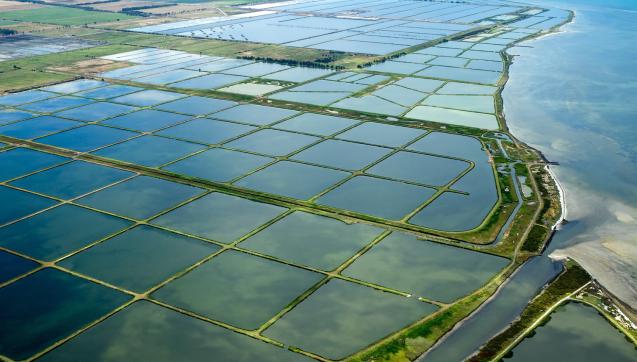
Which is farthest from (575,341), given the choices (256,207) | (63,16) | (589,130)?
(63,16)

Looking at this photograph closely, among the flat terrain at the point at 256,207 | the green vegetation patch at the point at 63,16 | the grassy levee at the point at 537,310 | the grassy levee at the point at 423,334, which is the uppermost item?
the green vegetation patch at the point at 63,16

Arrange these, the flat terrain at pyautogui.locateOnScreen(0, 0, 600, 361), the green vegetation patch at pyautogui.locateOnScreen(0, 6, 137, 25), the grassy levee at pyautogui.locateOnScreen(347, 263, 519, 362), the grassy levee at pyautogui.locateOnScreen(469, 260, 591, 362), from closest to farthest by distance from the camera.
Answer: the grassy levee at pyautogui.locateOnScreen(347, 263, 519, 362), the grassy levee at pyautogui.locateOnScreen(469, 260, 591, 362), the flat terrain at pyautogui.locateOnScreen(0, 0, 600, 361), the green vegetation patch at pyautogui.locateOnScreen(0, 6, 137, 25)

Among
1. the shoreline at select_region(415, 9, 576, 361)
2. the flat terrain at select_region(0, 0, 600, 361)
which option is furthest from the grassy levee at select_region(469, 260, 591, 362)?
the flat terrain at select_region(0, 0, 600, 361)

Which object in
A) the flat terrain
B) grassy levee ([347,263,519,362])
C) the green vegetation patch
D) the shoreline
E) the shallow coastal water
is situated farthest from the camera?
the green vegetation patch

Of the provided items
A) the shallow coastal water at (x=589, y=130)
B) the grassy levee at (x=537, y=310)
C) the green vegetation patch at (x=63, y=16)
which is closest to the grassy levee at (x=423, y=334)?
the grassy levee at (x=537, y=310)

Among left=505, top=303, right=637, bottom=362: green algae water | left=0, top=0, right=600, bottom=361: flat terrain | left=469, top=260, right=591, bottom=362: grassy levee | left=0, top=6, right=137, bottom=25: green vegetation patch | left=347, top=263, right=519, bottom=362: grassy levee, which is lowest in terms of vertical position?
left=505, top=303, right=637, bottom=362: green algae water

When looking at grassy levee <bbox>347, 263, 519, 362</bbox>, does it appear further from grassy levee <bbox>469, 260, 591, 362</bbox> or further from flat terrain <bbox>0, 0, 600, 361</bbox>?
grassy levee <bbox>469, 260, 591, 362</bbox>

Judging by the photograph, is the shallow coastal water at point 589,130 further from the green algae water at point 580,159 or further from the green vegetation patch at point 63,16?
Result: the green vegetation patch at point 63,16

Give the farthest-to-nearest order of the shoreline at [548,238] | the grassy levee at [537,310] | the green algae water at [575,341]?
the shoreline at [548,238] < the grassy levee at [537,310] < the green algae water at [575,341]

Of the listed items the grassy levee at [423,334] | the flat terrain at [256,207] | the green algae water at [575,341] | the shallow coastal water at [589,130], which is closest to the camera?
the grassy levee at [423,334]
